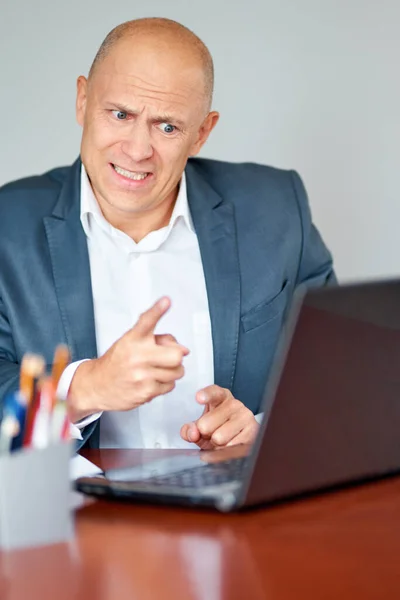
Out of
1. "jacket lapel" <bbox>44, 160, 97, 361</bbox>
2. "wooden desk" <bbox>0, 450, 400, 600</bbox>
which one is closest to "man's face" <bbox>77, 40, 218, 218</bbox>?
"jacket lapel" <bbox>44, 160, 97, 361</bbox>

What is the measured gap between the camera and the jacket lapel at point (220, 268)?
7.03 feet

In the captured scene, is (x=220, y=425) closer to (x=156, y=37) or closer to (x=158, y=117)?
(x=158, y=117)

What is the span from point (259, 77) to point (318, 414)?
76.3 inches

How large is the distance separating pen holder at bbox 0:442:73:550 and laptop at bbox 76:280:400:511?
13 centimetres

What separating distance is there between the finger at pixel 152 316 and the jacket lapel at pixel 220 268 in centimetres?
82

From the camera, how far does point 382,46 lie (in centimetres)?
286

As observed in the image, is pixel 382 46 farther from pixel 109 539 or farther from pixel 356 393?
pixel 109 539

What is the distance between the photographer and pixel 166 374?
136cm

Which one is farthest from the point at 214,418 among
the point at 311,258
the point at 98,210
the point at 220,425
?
the point at 311,258

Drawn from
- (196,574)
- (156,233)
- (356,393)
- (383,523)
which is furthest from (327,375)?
(156,233)

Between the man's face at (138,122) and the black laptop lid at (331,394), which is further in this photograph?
the man's face at (138,122)

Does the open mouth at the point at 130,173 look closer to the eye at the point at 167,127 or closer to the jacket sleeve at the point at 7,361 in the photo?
the eye at the point at 167,127

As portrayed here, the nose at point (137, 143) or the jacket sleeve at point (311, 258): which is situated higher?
the nose at point (137, 143)

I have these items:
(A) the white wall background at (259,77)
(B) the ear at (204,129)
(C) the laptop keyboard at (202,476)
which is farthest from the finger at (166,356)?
(A) the white wall background at (259,77)
